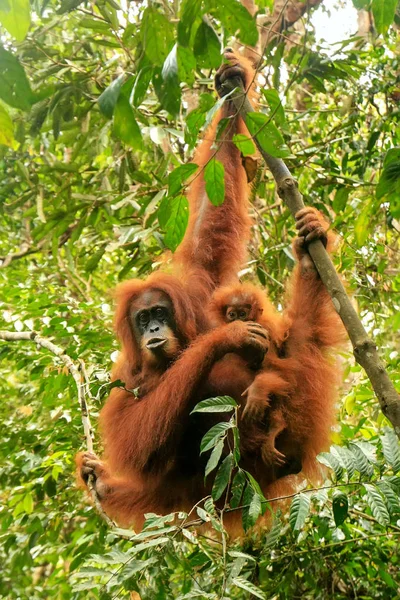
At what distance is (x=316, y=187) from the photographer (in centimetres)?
432

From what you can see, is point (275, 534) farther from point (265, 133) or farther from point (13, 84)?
point (13, 84)

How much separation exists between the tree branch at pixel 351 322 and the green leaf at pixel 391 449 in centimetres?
15

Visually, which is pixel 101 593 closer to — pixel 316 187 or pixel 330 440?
pixel 330 440

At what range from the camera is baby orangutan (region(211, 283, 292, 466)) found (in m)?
2.65

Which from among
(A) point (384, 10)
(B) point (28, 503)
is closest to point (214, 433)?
(A) point (384, 10)

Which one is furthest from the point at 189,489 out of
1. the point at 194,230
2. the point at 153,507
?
the point at 194,230

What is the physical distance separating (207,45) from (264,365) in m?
1.56

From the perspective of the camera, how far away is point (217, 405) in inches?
79.4

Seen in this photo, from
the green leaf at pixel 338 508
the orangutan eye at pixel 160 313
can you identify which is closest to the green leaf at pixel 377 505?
the green leaf at pixel 338 508

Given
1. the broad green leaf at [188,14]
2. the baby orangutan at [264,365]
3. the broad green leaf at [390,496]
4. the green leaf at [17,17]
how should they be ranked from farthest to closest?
the baby orangutan at [264,365] → the broad green leaf at [390,496] → the broad green leaf at [188,14] → the green leaf at [17,17]

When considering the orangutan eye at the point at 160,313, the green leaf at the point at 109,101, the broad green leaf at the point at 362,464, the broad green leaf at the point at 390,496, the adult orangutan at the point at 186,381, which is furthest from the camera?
the orangutan eye at the point at 160,313

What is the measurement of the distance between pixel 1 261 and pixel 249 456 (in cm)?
379

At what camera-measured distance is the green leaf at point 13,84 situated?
121 centimetres

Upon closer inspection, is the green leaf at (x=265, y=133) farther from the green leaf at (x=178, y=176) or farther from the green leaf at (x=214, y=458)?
the green leaf at (x=214, y=458)
